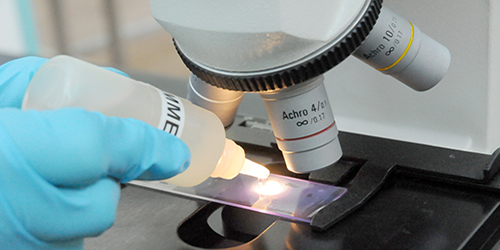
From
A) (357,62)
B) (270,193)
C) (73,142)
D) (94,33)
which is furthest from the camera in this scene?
(94,33)

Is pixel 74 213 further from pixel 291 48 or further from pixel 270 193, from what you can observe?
pixel 270 193

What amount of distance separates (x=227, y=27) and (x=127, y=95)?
0.58ft

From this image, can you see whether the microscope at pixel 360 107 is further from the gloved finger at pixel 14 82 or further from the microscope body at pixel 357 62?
the gloved finger at pixel 14 82

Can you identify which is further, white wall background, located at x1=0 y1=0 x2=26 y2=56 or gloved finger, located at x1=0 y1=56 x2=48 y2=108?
→ white wall background, located at x1=0 y1=0 x2=26 y2=56

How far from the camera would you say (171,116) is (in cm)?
55

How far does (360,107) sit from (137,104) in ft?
1.87

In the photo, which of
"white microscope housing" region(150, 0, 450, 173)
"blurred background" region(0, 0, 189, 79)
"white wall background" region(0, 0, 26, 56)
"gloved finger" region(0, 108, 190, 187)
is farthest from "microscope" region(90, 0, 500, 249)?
"white wall background" region(0, 0, 26, 56)

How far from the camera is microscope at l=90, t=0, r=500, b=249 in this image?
0.49 m

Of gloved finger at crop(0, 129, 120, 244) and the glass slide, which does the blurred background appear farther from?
gloved finger at crop(0, 129, 120, 244)

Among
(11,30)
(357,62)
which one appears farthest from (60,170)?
(11,30)

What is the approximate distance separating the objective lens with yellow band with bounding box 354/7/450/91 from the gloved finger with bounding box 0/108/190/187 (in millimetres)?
319

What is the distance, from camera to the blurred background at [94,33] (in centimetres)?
126

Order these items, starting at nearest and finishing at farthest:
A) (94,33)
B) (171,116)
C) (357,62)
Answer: (171,116)
(357,62)
(94,33)

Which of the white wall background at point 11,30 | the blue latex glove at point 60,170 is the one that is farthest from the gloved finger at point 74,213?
the white wall background at point 11,30
